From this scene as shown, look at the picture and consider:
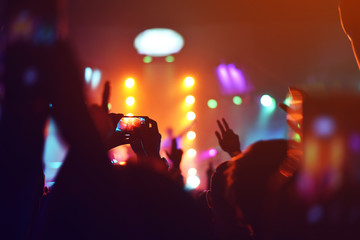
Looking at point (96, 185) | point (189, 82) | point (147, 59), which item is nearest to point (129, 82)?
point (147, 59)

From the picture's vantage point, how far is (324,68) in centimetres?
461

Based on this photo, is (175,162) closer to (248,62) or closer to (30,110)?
(30,110)

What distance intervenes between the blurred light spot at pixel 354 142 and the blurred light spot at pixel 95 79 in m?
4.32

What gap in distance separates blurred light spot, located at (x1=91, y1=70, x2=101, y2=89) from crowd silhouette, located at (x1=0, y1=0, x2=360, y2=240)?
13.2 feet

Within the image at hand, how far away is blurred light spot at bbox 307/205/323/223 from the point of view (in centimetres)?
70

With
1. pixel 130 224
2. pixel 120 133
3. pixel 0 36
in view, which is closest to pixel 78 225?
pixel 130 224

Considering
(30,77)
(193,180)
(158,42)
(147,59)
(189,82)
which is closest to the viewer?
(30,77)

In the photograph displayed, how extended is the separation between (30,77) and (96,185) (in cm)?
23

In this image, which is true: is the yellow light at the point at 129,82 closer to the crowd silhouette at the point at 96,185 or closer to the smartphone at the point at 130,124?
the smartphone at the point at 130,124

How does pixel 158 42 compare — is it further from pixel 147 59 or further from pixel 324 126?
pixel 324 126

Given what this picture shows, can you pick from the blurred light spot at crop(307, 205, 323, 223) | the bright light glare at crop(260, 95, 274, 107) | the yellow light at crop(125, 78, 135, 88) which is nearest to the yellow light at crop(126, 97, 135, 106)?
the yellow light at crop(125, 78, 135, 88)

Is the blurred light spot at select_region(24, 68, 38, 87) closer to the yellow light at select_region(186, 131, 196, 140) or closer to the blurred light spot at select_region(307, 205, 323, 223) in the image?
the blurred light spot at select_region(307, 205, 323, 223)

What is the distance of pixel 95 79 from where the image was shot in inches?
189

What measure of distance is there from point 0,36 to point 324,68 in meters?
4.67
